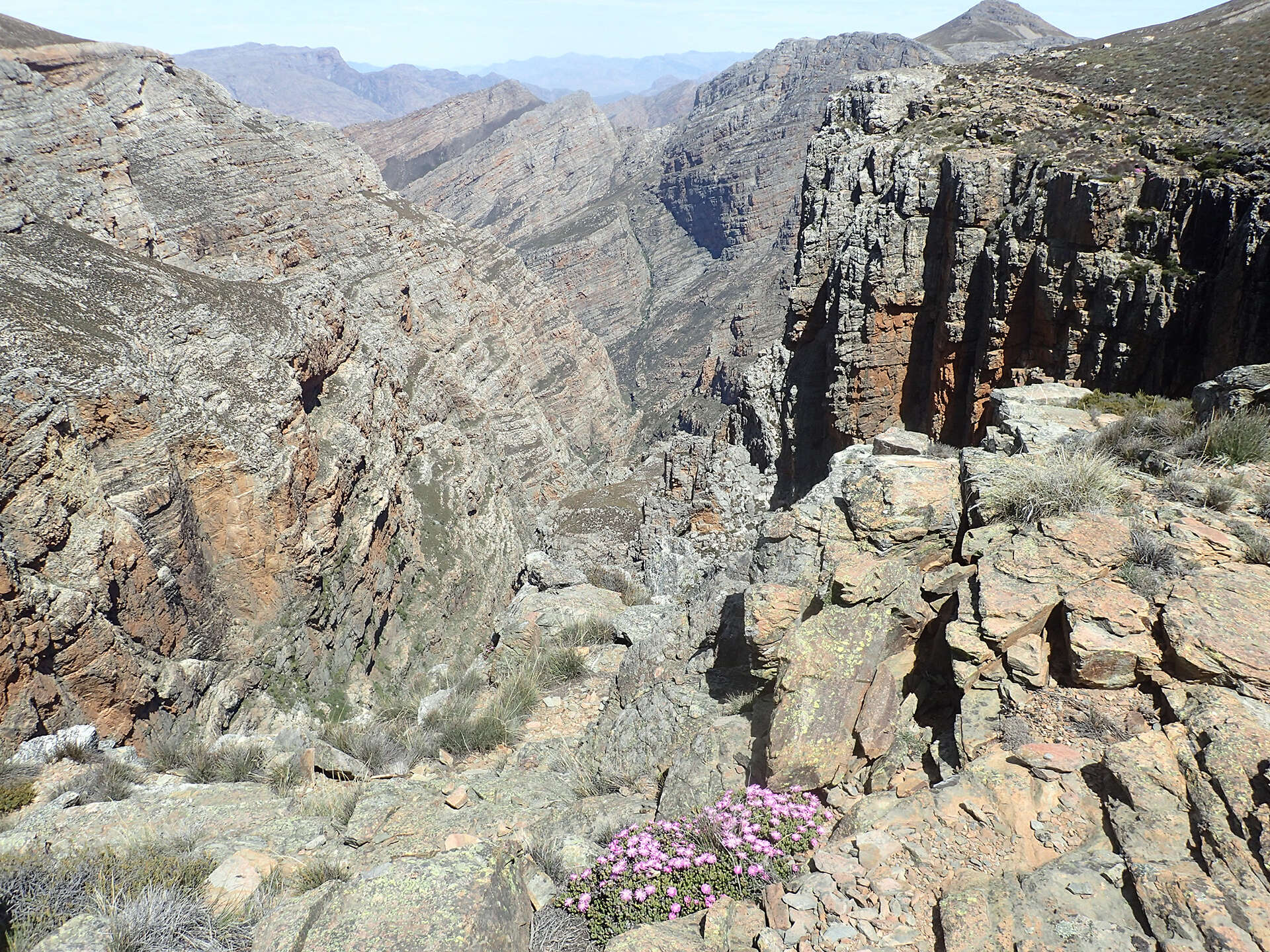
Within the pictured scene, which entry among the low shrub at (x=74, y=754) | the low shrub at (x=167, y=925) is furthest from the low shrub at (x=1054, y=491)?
the low shrub at (x=74, y=754)

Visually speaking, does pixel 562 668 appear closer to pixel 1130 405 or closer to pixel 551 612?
pixel 551 612

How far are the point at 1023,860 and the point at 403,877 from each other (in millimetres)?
3433

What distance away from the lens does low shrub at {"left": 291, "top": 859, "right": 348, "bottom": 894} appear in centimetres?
478

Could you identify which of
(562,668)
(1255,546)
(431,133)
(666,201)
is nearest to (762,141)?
(666,201)

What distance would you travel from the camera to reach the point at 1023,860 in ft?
12.1

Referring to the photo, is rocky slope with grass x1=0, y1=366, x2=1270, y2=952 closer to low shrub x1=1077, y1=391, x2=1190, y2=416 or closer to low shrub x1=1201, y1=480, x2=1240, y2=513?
low shrub x1=1201, y1=480, x2=1240, y2=513

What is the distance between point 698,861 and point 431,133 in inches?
7732

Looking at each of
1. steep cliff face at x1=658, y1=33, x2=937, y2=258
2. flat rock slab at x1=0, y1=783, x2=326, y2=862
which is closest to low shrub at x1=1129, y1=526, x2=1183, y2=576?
flat rock slab at x1=0, y1=783, x2=326, y2=862

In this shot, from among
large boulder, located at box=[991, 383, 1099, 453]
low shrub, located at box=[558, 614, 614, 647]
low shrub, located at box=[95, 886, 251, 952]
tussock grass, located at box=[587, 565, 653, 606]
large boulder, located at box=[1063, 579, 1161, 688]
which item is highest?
large boulder, located at box=[991, 383, 1099, 453]

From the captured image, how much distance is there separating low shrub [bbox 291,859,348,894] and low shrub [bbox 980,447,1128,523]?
5.71 m

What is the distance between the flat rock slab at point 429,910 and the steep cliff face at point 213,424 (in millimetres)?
14854

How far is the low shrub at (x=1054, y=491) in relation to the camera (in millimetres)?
5676

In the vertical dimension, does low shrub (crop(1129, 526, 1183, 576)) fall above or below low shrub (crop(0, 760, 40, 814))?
above

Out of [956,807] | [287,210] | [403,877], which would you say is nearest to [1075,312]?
[956,807]
